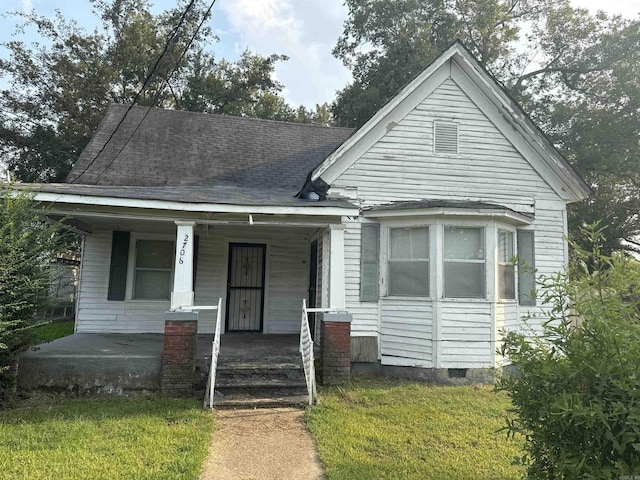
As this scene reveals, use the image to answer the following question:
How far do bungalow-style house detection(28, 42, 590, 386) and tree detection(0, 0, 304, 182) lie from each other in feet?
40.0

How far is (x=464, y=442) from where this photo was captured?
468 centimetres

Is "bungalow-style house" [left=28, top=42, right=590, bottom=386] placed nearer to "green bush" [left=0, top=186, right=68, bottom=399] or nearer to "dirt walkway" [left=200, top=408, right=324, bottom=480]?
"green bush" [left=0, top=186, right=68, bottom=399]

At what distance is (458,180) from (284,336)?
4979mm

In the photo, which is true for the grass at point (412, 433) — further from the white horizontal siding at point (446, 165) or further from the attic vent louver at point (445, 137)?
the attic vent louver at point (445, 137)

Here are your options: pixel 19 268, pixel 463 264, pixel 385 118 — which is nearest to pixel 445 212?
pixel 463 264

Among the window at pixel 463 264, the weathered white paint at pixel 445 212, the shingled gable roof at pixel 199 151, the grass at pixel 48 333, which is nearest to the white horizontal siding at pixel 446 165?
the weathered white paint at pixel 445 212

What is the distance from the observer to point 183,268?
6.57 m

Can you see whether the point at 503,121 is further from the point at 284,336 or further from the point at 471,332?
the point at 284,336

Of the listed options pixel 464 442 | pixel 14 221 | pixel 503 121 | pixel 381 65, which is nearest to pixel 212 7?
pixel 14 221

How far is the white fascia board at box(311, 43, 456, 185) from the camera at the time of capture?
8039 millimetres

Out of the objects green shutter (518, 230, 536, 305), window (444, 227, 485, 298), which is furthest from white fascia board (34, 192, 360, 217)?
green shutter (518, 230, 536, 305)

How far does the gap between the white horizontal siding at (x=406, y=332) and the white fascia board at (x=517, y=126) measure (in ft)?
12.9

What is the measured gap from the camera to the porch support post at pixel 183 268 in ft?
21.2

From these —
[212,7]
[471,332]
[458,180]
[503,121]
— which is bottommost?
[471,332]
